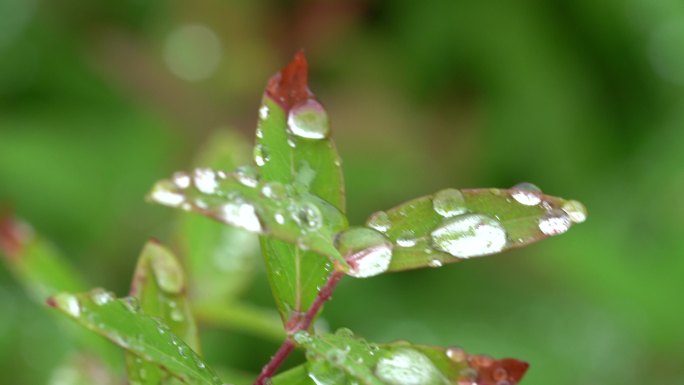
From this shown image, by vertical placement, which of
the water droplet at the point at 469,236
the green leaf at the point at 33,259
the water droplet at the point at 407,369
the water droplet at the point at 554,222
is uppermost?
the water droplet at the point at 554,222

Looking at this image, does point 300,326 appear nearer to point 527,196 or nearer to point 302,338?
point 302,338

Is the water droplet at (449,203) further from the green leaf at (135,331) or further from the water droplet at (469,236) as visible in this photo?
the green leaf at (135,331)

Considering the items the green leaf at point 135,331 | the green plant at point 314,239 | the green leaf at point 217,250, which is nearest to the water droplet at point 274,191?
the green plant at point 314,239

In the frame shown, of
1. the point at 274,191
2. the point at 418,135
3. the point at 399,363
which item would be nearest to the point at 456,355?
the point at 399,363

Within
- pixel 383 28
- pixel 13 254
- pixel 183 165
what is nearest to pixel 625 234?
pixel 383 28

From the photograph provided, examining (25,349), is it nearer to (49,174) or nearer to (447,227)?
(49,174)

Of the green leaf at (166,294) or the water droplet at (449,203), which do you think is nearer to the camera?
the water droplet at (449,203)
